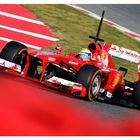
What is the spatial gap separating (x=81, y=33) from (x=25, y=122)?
384 inches

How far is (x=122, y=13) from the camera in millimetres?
19453

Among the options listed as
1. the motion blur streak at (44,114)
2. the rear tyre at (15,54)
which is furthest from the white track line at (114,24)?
the motion blur streak at (44,114)

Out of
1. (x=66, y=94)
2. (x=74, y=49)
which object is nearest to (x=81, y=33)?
(x=74, y=49)

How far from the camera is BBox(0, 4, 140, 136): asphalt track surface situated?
665 centimetres

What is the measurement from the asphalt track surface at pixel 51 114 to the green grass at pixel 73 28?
16.8 feet

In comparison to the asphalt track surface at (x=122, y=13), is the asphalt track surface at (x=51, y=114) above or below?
below

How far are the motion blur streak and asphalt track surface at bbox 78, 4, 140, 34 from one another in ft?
A: 31.8

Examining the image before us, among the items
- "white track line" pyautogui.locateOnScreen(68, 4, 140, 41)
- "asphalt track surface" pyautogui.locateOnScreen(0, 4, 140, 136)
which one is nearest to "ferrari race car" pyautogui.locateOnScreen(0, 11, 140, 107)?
"asphalt track surface" pyautogui.locateOnScreen(0, 4, 140, 136)

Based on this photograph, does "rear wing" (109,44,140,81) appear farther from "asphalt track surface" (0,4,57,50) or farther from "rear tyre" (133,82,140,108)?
"asphalt track surface" (0,4,57,50)

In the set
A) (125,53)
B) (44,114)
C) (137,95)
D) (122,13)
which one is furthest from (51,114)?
(122,13)

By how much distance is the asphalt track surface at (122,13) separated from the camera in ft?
61.6

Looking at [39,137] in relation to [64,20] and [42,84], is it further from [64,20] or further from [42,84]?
[64,20]

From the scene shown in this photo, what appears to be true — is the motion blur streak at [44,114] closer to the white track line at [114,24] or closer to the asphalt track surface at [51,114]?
the asphalt track surface at [51,114]

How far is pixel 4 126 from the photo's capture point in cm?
618
